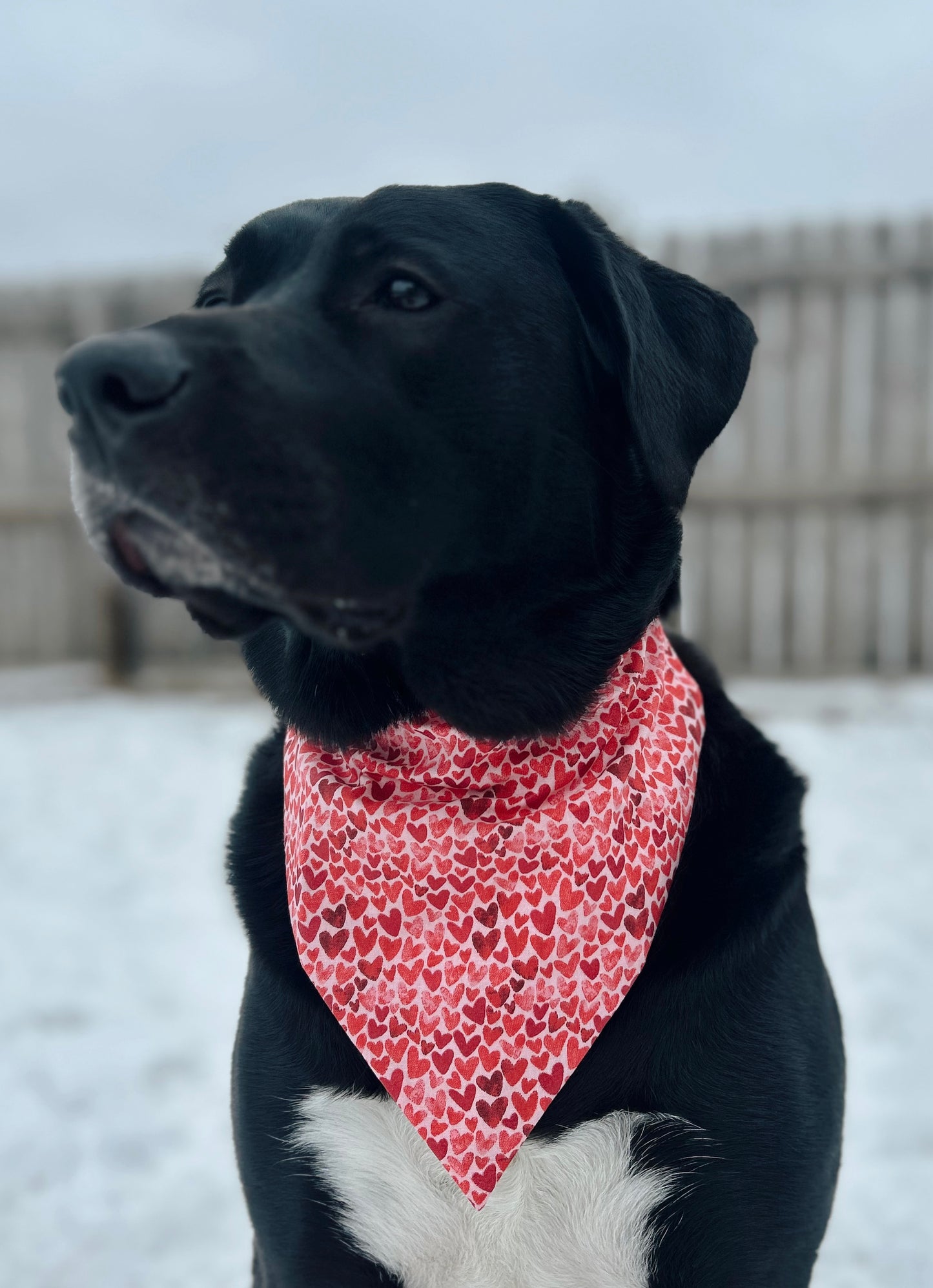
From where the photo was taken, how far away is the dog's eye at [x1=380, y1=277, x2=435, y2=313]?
1310 millimetres

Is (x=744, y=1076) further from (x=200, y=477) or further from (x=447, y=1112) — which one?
(x=200, y=477)

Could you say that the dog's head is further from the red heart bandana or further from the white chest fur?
the white chest fur

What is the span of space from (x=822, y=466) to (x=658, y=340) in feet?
13.8

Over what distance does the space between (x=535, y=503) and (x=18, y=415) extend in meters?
5.40

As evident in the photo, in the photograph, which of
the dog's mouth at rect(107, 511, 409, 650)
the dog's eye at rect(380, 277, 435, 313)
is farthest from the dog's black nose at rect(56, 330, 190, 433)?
the dog's eye at rect(380, 277, 435, 313)

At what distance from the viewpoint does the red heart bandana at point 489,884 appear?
1.37 meters

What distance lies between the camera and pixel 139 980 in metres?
2.81

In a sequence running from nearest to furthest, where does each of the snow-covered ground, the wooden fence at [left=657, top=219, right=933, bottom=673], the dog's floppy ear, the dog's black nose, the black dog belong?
1. the dog's black nose
2. the black dog
3. the dog's floppy ear
4. the snow-covered ground
5. the wooden fence at [left=657, top=219, right=933, bottom=673]

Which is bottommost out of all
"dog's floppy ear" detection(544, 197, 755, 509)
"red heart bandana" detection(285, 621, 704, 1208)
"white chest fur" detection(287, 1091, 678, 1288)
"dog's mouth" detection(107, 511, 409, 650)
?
"white chest fur" detection(287, 1091, 678, 1288)

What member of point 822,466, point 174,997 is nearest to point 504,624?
point 174,997

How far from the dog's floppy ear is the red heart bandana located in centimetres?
28

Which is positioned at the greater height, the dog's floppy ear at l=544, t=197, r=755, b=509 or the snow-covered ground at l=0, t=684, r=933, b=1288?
the dog's floppy ear at l=544, t=197, r=755, b=509

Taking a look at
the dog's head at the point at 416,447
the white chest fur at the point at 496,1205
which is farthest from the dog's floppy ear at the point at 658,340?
the white chest fur at the point at 496,1205

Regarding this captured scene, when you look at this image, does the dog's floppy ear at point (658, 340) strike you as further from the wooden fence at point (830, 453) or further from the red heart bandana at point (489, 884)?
the wooden fence at point (830, 453)
